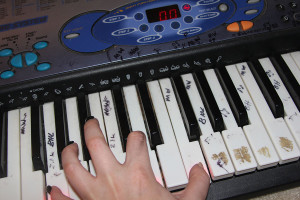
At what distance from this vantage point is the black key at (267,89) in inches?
28.8

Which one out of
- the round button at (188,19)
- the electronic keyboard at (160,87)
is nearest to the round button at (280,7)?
the electronic keyboard at (160,87)

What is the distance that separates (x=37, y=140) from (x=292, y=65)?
641 mm

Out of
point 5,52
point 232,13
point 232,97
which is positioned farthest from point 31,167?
point 232,13

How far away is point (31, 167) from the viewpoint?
702 mm

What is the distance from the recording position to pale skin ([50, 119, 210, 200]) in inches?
23.5

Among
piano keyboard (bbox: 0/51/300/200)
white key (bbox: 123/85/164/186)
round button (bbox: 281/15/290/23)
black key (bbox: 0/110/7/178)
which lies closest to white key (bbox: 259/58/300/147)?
piano keyboard (bbox: 0/51/300/200)

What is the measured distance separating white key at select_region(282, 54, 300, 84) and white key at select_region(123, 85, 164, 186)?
393 mm

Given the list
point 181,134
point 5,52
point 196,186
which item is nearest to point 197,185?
point 196,186

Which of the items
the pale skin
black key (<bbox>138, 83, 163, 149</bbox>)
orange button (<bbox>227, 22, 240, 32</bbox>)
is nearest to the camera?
the pale skin

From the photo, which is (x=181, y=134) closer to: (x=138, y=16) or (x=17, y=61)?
(x=138, y=16)

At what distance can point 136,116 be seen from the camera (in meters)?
0.75

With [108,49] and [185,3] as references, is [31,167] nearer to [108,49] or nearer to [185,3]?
[108,49]

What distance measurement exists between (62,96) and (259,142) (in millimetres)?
467

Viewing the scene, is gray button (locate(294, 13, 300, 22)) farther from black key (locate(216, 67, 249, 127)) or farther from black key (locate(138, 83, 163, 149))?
black key (locate(138, 83, 163, 149))
